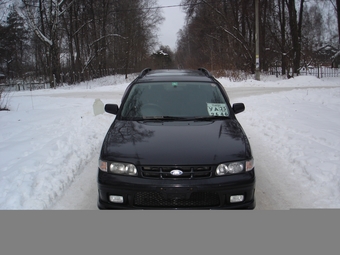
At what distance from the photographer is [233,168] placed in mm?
3453

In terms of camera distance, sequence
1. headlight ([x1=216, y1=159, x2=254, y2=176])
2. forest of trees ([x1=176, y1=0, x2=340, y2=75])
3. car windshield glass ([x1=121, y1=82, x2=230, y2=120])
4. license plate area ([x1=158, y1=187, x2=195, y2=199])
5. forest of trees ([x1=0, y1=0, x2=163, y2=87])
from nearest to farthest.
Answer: license plate area ([x1=158, y1=187, x2=195, y2=199]) → headlight ([x1=216, y1=159, x2=254, y2=176]) → car windshield glass ([x1=121, y1=82, x2=230, y2=120]) → forest of trees ([x1=176, y1=0, x2=340, y2=75]) → forest of trees ([x1=0, y1=0, x2=163, y2=87])

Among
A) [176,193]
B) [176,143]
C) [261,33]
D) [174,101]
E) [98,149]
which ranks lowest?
[98,149]

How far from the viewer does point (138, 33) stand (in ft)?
146

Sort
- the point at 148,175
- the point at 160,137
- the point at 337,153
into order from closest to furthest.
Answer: the point at 148,175 < the point at 160,137 < the point at 337,153

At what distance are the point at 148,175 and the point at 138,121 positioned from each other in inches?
49.2

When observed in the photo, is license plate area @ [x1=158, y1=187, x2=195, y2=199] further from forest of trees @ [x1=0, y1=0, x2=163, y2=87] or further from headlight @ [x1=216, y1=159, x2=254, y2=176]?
forest of trees @ [x1=0, y1=0, x2=163, y2=87]

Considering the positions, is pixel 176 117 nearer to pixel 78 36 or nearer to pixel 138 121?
pixel 138 121

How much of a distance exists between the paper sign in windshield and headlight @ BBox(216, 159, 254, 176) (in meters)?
1.22

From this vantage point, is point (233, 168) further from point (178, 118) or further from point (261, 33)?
point (261, 33)

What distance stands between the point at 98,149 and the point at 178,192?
4.01 m

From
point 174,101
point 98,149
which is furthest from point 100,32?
point 174,101

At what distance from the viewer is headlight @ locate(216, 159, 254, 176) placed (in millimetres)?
3394

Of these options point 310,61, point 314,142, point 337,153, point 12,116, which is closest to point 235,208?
point 337,153

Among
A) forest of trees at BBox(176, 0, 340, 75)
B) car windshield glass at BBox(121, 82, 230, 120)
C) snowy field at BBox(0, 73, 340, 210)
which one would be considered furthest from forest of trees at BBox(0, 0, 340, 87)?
car windshield glass at BBox(121, 82, 230, 120)
